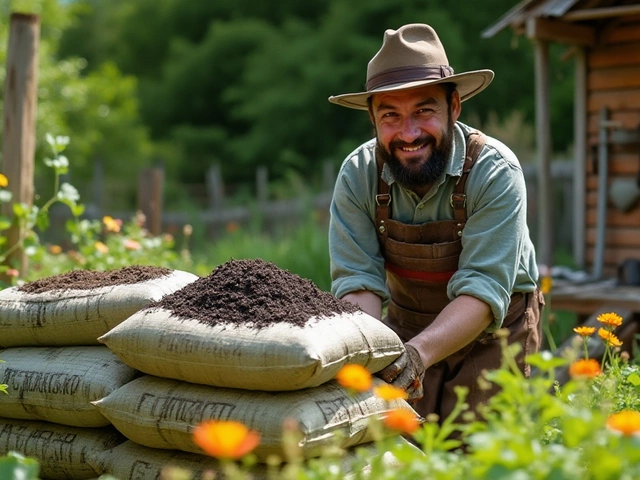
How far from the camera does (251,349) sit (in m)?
2.15

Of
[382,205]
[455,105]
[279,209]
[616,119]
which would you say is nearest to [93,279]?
[382,205]

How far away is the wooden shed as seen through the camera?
23.8 feet

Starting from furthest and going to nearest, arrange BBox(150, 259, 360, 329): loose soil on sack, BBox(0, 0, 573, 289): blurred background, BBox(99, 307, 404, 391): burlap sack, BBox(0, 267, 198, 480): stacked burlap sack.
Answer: BBox(0, 0, 573, 289): blurred background < BBox(0, 267, 198, 480): stacked burlap sack < BBox(150, 259, 360, 329): loose soil on sack < BBox(99, 307, 404, 391): burlap sack

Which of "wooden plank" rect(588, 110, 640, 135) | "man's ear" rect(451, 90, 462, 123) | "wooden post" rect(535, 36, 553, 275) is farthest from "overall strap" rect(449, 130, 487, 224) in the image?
"wooden plank" rect(588, 110, 640, 135)

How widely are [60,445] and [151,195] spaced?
5.25 meters

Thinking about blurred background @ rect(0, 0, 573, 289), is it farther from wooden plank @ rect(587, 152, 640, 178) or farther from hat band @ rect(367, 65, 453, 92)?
hat band @ rect(367, 65, 453, 92)

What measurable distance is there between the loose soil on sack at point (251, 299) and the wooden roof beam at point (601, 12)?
192 inches

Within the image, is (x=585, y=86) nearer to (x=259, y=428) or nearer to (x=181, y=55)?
(x=259, y=428)

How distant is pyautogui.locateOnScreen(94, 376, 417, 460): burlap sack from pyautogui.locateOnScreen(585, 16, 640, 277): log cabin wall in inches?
221

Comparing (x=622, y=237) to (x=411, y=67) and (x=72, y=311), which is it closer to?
(x=411, y=67)

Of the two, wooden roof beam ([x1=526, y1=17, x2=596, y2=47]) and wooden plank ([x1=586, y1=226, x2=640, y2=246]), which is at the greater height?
wooden roof beam ([x1=526, y1=17, x2=596, y2=47])

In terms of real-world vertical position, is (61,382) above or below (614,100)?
below

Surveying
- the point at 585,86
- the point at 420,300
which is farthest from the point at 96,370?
the point at 585,86

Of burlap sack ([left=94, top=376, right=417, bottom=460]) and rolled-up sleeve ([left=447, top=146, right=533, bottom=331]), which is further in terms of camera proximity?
rolled-up sleeve ([left=447, top=146, right=533, bottom=331])
